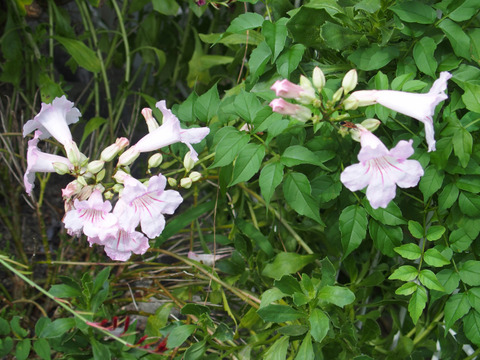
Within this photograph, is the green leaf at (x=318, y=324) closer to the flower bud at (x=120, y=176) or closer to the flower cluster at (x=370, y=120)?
the flower cluster at (x=370, y=120)

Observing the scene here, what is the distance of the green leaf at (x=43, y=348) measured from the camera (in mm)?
1234

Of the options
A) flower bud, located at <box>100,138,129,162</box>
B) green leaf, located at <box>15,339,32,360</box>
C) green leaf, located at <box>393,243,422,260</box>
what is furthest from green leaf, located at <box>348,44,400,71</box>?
green leaf, located at <box>15,339,32,360</box>

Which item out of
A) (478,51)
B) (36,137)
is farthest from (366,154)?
(36,137)

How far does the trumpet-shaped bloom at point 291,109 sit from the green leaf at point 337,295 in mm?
350

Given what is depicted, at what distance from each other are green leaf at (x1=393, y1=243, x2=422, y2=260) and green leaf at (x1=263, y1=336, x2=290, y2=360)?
0.98ft

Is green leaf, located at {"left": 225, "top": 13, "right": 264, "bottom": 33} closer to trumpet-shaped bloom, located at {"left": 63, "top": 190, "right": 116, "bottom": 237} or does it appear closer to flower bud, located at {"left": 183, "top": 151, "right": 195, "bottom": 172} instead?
flower bud, located at {"left": 183, "top": 151, "right": 195, "bottom": 172}

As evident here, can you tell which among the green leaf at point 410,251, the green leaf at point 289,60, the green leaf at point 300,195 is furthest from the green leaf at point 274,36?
the green leaf at point 410,251

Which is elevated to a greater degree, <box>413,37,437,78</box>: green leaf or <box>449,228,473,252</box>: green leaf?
<box>413,37,437,78</box>: green leaf

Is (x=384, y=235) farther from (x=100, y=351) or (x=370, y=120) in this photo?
(x=100, y=351)

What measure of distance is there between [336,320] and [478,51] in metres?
0.62

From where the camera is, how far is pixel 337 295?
3.52ft

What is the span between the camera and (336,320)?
1.20 metres

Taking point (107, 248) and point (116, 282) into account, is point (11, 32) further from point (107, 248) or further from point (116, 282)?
point (107, 248)

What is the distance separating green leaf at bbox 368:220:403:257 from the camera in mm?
1129
